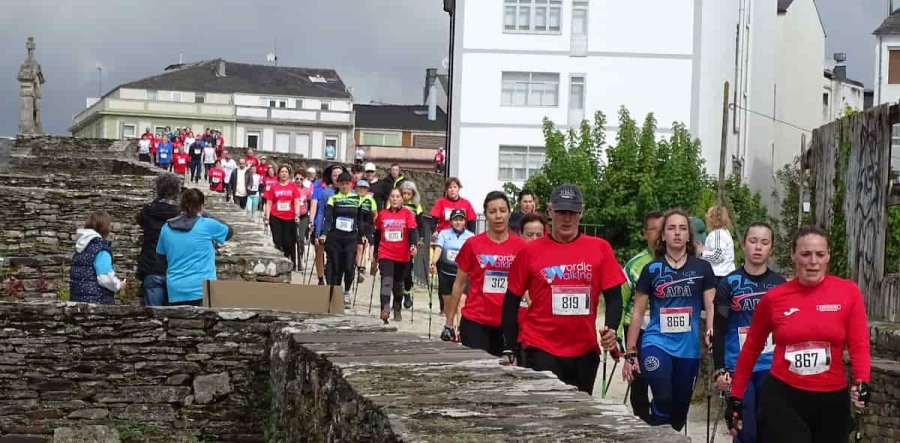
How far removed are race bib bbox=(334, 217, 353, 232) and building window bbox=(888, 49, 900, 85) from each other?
1808 inches

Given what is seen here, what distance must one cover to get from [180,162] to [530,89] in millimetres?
12733

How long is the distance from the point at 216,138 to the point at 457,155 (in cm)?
873

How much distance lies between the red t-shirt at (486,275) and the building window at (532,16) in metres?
40.6

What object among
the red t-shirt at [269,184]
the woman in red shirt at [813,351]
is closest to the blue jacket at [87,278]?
the woman in red shirt at [813,351]

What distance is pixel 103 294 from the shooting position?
11867 millimetres

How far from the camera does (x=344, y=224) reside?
17.1m

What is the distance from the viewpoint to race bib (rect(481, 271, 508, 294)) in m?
9.95

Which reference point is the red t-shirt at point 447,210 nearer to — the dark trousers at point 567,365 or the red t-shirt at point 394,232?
the red t-shirt at point 394,232

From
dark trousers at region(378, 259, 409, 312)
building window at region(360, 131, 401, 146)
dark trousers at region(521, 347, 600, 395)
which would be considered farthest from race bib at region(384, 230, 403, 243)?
building window at region(360, 131, 401, 146)

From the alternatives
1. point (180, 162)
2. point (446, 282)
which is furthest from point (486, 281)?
point (180, 162)

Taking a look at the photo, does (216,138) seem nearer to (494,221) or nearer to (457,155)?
(457,155)

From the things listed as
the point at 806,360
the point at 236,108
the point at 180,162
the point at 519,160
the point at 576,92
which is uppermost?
the point at 236,108

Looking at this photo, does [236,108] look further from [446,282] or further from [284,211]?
[446,282]

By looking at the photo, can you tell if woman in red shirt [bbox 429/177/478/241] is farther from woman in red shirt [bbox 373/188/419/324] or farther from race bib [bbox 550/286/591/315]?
race bib [bbox 550/286/591/315]
